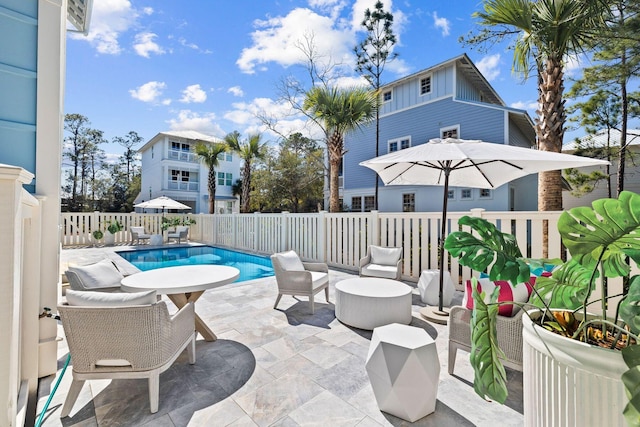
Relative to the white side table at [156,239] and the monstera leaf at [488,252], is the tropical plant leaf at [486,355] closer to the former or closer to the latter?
the monstera leaf at [488,252]

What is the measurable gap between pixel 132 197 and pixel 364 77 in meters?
24.0

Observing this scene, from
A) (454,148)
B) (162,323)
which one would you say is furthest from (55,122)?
(454,148)

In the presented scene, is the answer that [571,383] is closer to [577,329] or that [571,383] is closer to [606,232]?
[577,329]

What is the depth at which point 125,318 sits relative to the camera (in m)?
1.96

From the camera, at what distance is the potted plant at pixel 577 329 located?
3.19 ft

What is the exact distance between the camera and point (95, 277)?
3.29 meters

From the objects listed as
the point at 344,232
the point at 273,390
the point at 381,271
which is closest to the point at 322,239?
the point at 344,232

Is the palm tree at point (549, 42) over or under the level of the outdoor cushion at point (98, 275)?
over

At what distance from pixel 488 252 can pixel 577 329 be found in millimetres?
431

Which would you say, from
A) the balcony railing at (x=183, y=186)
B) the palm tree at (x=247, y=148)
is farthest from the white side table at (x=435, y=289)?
the balcony railing at (x=183, y=186)

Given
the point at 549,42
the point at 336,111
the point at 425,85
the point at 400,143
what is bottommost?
the point at 549,42

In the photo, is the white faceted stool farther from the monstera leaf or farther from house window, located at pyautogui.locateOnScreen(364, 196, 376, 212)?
house window, located at pyautogui.locateOnScreen(364, 196, 376, 212)

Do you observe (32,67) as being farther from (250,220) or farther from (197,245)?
(197,245)

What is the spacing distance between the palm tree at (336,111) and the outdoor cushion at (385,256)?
311cm
